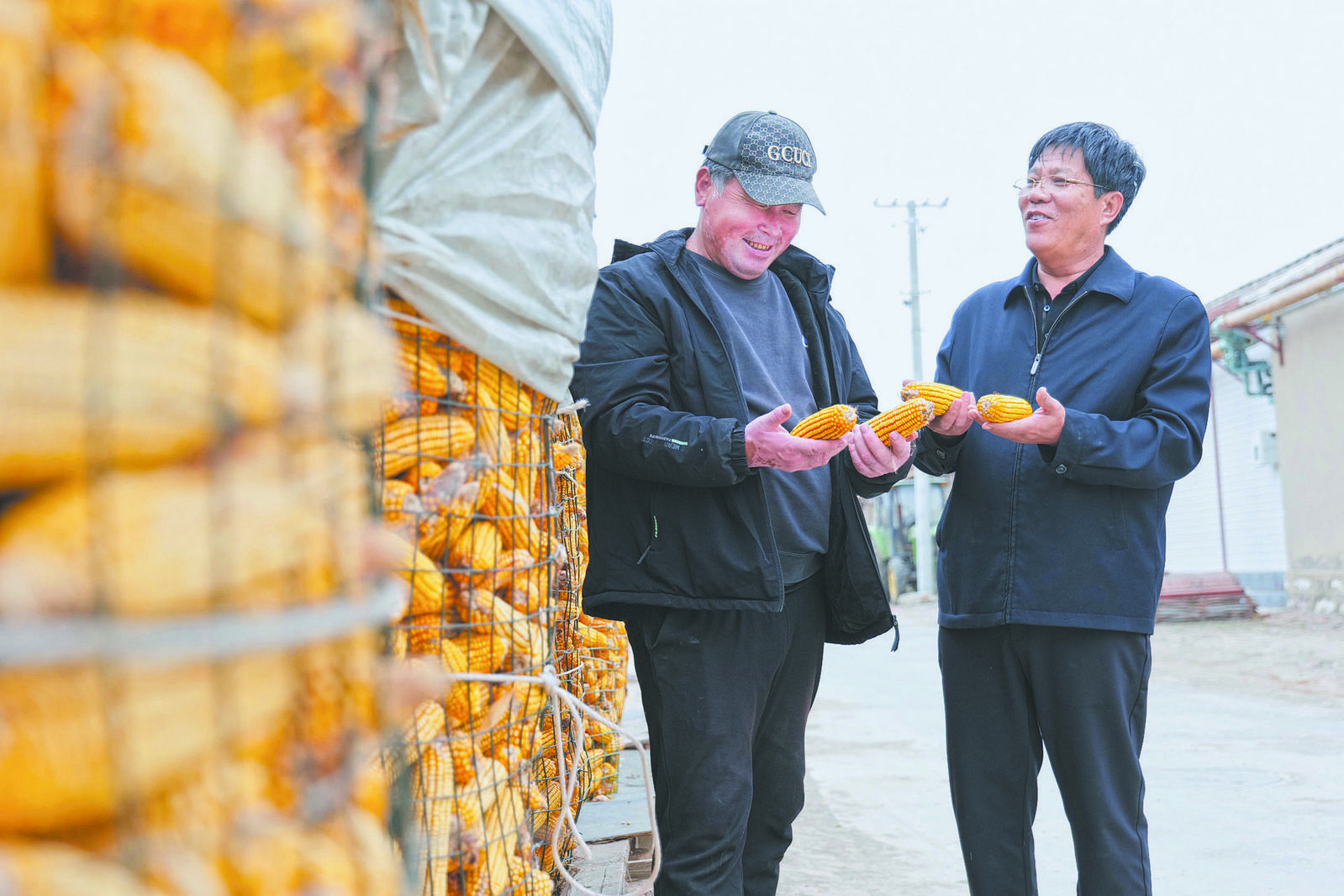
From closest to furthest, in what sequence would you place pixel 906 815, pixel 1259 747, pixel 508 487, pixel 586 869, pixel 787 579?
pixel 508 487, pixel 787 579, pixel 586 869, pixel 906 815, pixel 1259 747

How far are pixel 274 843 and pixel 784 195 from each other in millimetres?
2320

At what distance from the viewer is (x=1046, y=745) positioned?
9.12 ft

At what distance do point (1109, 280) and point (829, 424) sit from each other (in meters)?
0.96

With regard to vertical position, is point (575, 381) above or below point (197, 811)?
above

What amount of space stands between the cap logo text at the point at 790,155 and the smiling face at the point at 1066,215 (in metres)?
0.64

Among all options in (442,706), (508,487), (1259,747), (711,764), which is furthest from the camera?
(1259,747)

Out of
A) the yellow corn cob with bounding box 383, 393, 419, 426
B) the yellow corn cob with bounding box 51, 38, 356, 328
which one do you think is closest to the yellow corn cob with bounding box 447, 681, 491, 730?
the yellow corn cob with bounding box 383, 393, 419, 426

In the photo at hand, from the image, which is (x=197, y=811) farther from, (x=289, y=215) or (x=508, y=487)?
(x=508, y=487)

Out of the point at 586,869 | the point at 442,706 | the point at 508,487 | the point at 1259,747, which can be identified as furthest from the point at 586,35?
the point at 1259,747

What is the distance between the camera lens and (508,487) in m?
2.08

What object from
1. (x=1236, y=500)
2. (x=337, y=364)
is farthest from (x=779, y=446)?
(x=1236, y=500)

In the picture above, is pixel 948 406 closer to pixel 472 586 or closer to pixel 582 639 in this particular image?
pixel 472 586

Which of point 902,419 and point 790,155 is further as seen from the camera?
point 790,155

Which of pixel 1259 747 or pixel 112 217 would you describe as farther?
pixel 1259 747
